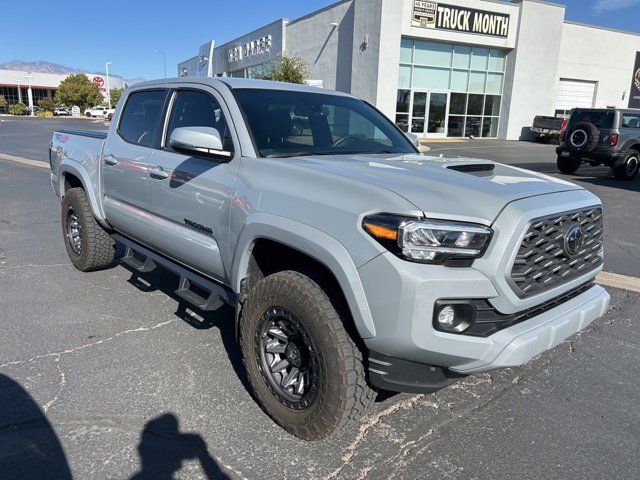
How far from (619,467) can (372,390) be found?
51.2 inches

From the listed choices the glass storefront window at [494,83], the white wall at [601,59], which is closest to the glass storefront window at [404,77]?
the glass storefront window at [494,83]

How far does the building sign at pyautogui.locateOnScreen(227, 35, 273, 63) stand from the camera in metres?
35.5

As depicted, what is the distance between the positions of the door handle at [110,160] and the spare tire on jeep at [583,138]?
42.3 ft

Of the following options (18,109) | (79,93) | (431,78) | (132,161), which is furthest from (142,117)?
(18,109)

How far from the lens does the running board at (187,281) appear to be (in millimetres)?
3436

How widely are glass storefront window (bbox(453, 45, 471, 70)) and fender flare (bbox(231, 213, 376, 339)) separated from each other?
28.8 m

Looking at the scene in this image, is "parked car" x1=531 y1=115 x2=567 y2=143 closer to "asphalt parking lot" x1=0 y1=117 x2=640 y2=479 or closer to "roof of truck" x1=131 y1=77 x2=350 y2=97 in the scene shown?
"asphalt parking lot" x1=0 y1=117 x2=640 y2=479

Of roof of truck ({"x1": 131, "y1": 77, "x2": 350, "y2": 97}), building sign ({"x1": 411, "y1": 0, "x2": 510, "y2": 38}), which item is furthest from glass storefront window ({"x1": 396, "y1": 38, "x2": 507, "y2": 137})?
roof of truck ({"x1": 131, "y1": 77, "x2": 350, "y2": 97})

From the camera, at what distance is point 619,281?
5516 mm

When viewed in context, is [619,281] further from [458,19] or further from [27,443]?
[458,19]

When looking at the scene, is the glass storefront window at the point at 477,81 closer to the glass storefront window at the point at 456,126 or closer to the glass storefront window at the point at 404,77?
the glass storefront window at the point at 456,126

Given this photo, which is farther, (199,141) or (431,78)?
(431,78)

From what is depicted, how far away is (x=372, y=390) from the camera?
2600mm

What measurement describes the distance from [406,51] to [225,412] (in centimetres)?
2711
